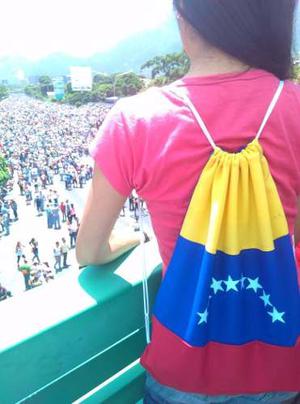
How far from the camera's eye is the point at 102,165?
1.57ft

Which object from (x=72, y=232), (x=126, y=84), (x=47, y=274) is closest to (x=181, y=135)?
(x=47, y=274)

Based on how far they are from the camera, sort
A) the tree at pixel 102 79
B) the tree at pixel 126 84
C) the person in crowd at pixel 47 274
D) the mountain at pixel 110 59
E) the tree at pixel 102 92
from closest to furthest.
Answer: the person in crowd at pixel 47 274 < the tree at pixel 126 84 < the tree at pixel 102 92 < the tree at pixel 102 79 < the mountain at pixel 110 59

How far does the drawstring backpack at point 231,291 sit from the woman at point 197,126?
0.03 feet

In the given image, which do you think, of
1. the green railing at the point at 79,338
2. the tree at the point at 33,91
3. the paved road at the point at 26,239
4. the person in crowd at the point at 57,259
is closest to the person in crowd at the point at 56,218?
the paved road at the point at 26,239

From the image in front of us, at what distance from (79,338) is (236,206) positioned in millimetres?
258

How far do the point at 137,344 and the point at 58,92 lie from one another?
4792cm

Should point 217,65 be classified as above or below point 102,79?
above

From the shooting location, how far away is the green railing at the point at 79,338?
504mm

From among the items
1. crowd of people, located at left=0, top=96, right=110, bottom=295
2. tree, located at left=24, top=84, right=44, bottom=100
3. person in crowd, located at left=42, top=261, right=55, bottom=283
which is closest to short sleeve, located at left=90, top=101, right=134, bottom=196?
crowd of people, located at left=0, top=96, right=110, bottom=295

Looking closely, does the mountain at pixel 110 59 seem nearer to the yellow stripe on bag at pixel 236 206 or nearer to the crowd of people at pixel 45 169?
the crowd of people at pixel 45 169

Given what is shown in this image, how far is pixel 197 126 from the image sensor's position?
463 mm

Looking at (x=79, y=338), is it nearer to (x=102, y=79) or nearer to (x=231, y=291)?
(x=231, y=291)

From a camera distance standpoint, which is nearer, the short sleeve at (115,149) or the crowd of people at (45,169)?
the short sleeve at (115,149)

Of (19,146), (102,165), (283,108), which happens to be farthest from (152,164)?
(19,146)
